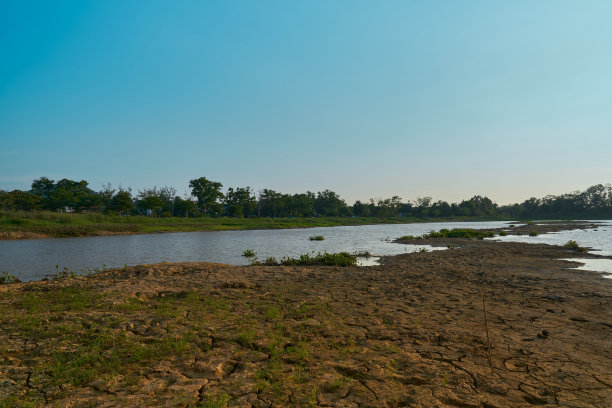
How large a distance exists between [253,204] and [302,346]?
8141cm

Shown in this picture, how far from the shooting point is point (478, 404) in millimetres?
3375

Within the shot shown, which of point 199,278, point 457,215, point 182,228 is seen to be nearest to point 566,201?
point 457,215

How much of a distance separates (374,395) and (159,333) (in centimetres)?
356

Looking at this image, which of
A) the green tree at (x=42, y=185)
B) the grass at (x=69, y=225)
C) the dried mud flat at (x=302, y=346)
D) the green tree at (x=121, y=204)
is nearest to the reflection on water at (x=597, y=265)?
the dried mud flat at (x=302, y=346)

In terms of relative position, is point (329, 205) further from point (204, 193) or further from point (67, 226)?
point (67, 226)

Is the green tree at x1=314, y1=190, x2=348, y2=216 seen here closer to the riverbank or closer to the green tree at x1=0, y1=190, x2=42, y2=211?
the riverbank

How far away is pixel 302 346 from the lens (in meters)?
4.78

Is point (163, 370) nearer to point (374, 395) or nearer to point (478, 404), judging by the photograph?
point (374, 395)

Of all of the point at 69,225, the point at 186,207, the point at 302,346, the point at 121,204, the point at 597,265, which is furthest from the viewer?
the point at 186,207

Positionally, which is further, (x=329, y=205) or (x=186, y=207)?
(x=329, y=205)

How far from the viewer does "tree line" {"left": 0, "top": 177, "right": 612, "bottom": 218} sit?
64188 mm

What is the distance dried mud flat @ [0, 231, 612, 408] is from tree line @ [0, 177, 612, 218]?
65.4 metres

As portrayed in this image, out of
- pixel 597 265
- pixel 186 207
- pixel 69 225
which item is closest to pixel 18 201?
pixel 69 225

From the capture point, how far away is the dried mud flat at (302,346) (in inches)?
139
